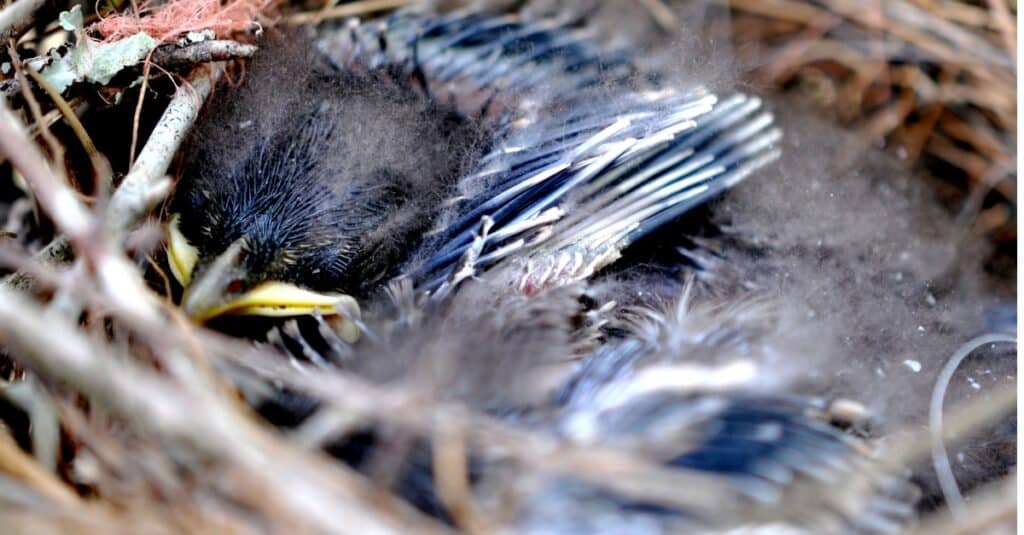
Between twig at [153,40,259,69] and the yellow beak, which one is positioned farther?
twig at [153,40,259,69]

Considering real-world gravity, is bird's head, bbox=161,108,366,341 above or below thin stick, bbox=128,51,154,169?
below

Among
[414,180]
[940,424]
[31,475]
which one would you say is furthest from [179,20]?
[940,424]


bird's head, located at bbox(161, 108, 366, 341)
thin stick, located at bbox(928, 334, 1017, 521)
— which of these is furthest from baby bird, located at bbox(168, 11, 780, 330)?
thin stick, located at bbox(928, 334, 1017, 521)

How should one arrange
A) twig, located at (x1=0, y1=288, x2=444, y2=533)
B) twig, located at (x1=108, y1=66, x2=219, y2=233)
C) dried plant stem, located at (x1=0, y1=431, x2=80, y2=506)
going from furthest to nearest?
1. twig, located at (x1=108, y1=66, x2=219, y2=233)
2. dried plant stem, located at (x1=0, y1=431, x2=80, y2=506)
3. twig, located at (x1=0, y1=288, x2=444, y2=533)

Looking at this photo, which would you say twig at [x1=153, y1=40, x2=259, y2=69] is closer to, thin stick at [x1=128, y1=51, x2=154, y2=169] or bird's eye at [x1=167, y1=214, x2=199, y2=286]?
thin stick at [x1=128, y1=51, x2=154, y2=169]

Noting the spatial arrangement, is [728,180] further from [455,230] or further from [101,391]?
[101,391]

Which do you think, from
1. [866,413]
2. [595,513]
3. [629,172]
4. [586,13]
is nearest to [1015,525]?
[866,413]

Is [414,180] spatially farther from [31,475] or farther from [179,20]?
[31,475]
